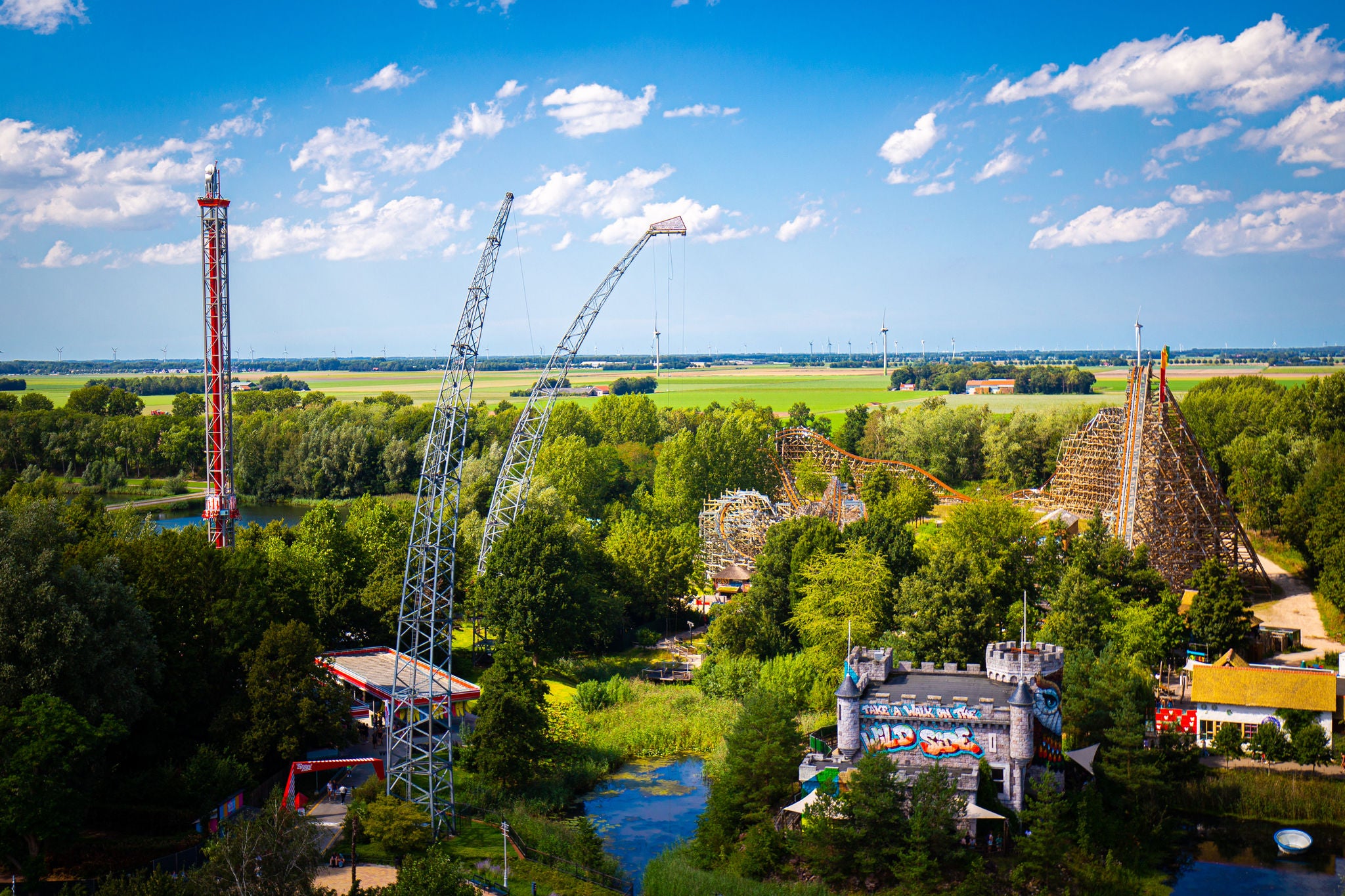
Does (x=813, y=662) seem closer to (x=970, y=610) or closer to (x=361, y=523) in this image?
(x=970, y=610)

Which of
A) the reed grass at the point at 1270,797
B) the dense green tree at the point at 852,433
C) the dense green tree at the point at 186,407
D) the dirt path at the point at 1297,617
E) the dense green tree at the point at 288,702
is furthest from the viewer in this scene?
the dense green tree at the point at 186,407

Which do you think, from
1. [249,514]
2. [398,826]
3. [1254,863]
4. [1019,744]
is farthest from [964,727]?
[249,514]

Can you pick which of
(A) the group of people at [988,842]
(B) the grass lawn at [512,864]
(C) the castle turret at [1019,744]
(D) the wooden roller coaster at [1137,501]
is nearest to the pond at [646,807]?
(B) the grass lawn at [512,864]

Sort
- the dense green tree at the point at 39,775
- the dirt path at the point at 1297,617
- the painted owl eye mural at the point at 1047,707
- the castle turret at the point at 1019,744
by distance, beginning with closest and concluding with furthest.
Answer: the dense green tree at the point at 39,775
the castle turret at the point at 1019,744
the painted owl eye mural at the point at 1047,707
the dirt path at the point at 1297,617

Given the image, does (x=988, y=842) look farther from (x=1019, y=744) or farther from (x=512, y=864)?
(x=512, y=864)

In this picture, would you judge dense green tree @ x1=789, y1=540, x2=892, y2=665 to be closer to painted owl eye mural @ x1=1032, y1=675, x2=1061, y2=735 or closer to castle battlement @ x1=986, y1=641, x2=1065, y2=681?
castle battlement @ x1=986, y1=641, x2=1065, y2=681

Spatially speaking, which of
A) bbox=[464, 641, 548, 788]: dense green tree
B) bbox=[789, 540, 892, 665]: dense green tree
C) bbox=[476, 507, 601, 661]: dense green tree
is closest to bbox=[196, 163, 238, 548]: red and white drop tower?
bbox=[476, 507, 601, 661]: dense green tree

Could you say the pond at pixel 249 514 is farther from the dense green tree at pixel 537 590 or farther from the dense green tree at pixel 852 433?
the dense green tree at pixel 852 433

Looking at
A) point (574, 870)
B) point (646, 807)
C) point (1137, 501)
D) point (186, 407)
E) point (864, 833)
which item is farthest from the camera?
point (186, 407)
